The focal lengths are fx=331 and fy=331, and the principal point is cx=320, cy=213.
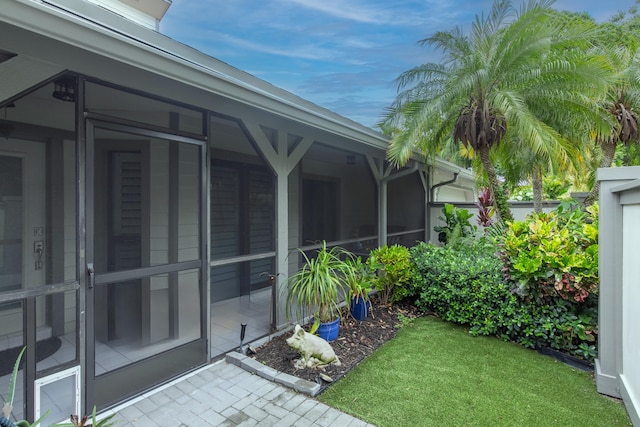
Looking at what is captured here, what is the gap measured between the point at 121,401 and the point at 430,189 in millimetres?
8882

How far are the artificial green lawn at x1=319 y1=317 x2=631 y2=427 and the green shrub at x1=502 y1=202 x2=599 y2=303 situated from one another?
799 mm

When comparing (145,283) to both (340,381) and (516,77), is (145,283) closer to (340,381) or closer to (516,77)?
(340,381)

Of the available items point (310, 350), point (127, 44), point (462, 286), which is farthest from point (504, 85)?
point (127, 44)

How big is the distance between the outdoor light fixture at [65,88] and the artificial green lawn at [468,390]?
3.30 meters

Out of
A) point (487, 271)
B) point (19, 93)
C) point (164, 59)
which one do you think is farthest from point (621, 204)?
point (19, 93)

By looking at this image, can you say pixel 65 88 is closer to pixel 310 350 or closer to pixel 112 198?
pixel 112 198

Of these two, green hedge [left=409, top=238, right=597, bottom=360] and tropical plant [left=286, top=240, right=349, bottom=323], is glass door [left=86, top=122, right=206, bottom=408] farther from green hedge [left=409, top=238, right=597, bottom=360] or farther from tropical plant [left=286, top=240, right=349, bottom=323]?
green hedge [left=409, top=238, right=597, bottom=360]

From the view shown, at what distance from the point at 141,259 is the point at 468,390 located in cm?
326

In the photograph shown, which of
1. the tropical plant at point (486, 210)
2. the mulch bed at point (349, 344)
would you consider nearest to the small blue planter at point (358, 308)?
the mulch bed at point (349, 344)

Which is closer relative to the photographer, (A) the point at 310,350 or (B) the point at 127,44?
(B) the point at 127,44

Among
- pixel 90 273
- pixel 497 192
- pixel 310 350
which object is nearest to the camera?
pixel 90 273

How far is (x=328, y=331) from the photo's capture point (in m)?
3.98

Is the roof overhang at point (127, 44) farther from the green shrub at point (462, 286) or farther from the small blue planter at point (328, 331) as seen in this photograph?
the green shrub at point (462, 286)

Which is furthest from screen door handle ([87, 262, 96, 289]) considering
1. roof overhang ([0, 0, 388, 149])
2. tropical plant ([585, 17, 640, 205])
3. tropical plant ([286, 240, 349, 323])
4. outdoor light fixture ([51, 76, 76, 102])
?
tropical plant ([585, 17, 640, 205])
